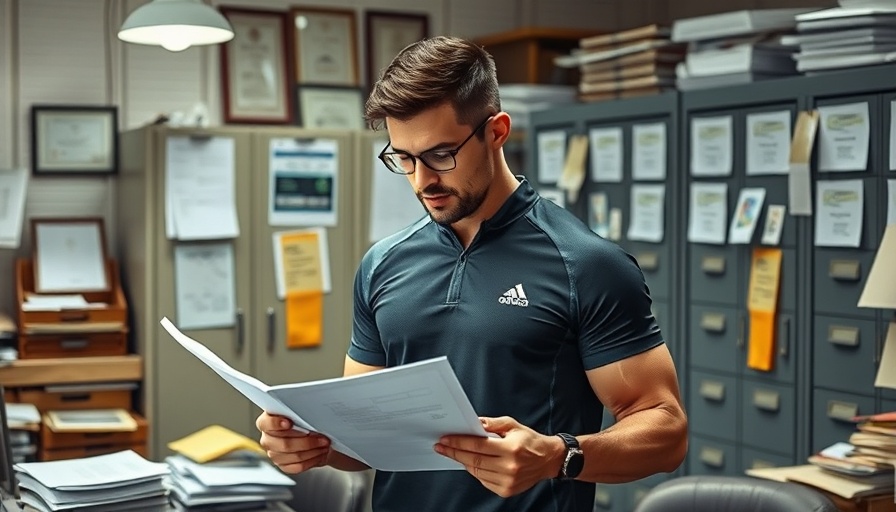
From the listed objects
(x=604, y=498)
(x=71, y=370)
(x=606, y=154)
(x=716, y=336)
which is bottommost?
(x=604, y=498)

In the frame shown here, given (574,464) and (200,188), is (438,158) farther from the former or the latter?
(200,188)

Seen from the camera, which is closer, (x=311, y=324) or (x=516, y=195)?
(x=516, y=195)

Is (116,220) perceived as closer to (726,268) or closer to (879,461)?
(726,268)

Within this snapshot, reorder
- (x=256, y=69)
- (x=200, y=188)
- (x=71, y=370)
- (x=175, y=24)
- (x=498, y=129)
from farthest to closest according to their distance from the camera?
(x=256, y=69) < (x=200, y=188) < (x=71, y=370) < (x=175, y=24) < (x=498, y=129)

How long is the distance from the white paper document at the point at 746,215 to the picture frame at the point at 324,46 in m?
1.79

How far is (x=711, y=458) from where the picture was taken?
12.2 ft

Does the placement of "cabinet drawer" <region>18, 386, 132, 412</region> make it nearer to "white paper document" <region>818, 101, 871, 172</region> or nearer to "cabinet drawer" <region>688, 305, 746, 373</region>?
"cabinet drawer" <region>688, 305, 746, 373</region>

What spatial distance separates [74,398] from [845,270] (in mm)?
2505

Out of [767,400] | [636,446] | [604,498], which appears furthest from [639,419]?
[604,498]

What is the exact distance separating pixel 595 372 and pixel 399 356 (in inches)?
13.0

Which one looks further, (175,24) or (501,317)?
(175,24)

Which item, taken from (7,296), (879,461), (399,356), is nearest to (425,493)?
(399,356)

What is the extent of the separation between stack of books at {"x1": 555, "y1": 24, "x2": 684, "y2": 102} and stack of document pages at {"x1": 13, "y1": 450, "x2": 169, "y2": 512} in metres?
2.35

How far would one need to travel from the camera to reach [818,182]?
130 inches
